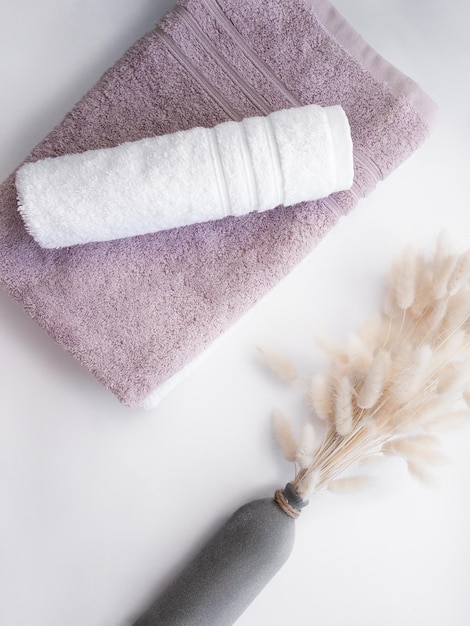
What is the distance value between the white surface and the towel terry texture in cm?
11

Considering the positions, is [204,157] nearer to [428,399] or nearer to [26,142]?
[26,142]

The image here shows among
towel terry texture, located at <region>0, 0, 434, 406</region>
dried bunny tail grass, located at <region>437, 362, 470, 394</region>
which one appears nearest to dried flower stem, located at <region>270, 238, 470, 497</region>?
dried bunny tail grass, located at <region>437, 362, 470, 394</region>

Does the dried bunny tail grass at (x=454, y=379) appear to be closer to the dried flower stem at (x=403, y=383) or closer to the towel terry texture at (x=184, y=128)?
the dried flower stem at (x=403, y=383)

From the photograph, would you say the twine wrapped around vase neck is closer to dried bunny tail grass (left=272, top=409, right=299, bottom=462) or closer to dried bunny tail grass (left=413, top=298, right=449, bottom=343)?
dried bunny tail grass (left=272, top=409, right=299, bottom=462)

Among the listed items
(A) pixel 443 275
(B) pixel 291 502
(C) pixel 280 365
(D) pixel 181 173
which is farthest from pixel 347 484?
(D) pixel 181 173

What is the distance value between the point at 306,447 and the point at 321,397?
0.08 meters

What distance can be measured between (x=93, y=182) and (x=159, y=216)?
89 millimetres

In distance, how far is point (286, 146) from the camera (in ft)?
2.48

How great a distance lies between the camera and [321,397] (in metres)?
0.91

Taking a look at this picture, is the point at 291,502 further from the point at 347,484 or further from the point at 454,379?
the point at 454,379

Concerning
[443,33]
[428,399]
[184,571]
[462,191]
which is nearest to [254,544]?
[184,571]

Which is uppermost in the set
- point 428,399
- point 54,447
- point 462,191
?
point 54,447

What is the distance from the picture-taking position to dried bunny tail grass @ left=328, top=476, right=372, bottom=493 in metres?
0.93

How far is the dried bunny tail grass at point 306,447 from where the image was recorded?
902 millimetres
